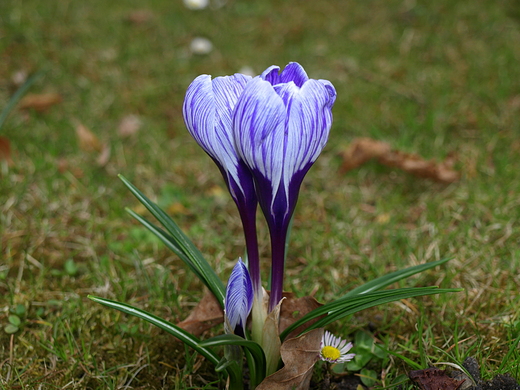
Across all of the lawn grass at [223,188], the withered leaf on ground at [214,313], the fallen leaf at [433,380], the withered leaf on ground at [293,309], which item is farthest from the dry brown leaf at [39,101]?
the fallen leaf at [433,380]

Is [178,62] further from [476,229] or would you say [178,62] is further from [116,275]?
[476,229]

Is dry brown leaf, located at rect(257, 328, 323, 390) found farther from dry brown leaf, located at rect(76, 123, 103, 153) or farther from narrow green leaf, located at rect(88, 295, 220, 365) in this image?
dry brown leaf, located at rect(76, 123, 103, 153)

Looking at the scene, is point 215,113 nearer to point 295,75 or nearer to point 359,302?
point 295,75

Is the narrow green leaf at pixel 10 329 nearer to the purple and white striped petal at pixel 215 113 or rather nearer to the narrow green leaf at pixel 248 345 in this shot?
the narrow green leaf at pixel 248 345

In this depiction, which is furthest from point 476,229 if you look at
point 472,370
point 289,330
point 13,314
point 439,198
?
point 13,314

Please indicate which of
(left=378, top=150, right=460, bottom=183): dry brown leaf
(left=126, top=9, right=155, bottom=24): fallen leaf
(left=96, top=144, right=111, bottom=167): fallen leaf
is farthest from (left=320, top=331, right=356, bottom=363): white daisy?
(left=126, top=9, right=155, bottom=24): fallen leaf

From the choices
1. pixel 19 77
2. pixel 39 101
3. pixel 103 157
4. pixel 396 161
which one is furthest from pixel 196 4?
pixel 396 161
